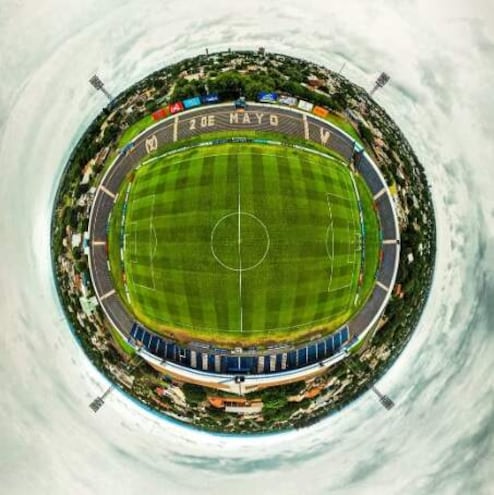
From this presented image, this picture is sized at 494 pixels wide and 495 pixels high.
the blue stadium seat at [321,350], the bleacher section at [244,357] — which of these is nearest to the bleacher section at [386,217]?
the bleacher section at [244,357]

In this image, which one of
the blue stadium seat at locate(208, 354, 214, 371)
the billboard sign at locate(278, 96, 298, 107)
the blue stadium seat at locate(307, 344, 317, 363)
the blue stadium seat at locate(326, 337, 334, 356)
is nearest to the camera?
the blue stadium seat at locate(208, 354, 214, 371)

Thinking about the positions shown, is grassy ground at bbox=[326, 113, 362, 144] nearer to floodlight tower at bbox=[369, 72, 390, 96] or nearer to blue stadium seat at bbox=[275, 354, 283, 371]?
floodlight tower at bbox=[369, 72, 390, 96]

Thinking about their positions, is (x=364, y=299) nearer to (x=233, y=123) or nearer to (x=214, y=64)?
(x=233, y=123)

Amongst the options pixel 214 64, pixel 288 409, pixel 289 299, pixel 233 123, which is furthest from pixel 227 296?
pixel 214 64

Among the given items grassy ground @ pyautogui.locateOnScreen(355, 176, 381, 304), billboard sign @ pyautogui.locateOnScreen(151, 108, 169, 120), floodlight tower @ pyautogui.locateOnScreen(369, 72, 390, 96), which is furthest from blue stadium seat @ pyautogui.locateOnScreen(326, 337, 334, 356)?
billboard sign @ pyautogui.locateOnScreen(151, 108, 169, 120)

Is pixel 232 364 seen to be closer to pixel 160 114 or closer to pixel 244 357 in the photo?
pixel 244 357
